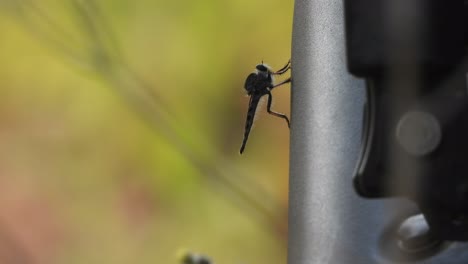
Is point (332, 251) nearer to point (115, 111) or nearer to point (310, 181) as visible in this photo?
point (310, 181)

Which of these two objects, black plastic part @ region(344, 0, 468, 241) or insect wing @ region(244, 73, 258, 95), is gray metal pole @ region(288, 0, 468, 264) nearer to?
black plastic part @ region(344, 0, 468, 241)

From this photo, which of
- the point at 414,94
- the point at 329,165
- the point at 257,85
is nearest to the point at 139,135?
the point at 257,85

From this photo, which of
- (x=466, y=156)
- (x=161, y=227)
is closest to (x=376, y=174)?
(x=466, y=156)

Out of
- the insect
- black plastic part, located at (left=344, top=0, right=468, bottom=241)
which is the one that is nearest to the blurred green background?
the insect

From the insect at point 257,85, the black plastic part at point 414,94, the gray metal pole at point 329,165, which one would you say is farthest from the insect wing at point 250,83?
the black plastic part at point 414,94

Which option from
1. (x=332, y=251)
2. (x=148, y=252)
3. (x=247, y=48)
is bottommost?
(x=148, y=252)

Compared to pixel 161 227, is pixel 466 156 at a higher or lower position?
higher

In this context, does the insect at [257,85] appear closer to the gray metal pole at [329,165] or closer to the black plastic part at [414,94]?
the gray metal pole at [329,165]
